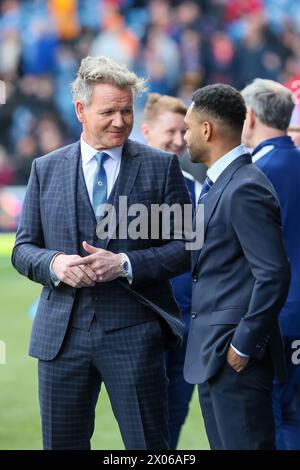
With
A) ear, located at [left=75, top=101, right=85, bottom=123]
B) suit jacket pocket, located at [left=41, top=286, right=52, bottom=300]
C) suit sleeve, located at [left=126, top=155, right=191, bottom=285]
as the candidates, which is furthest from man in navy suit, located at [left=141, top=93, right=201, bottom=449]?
suit jacket pocket, located at [left=41, top=286, right=52, bottom=300]

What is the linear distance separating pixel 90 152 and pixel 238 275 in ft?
2.53

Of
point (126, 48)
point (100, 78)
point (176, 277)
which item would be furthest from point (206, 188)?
point (126, 48)

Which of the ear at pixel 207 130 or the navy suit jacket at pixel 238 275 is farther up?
the ear at pixel 207 130

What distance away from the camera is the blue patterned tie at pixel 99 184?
350cm

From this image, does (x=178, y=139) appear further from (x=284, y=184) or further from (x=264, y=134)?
(x=284, y=184)

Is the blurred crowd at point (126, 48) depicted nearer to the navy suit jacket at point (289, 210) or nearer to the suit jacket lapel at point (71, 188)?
the navy suit jacket at point (289, 210)

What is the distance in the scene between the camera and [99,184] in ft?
11.6

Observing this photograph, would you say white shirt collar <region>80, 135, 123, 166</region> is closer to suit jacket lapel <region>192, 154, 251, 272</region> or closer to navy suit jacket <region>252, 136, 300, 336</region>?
suit jacket lapel <region>192, 154, 251, 272</region>

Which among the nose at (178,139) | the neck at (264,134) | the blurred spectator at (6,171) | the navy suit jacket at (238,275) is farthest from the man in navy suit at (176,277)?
the blurred spectator at (6,171)

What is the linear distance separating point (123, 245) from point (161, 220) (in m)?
0.17

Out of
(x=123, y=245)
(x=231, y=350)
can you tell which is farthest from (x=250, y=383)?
(x=123, y=245)

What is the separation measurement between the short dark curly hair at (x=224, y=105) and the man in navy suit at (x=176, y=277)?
107 cm

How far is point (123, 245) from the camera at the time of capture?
3486 millimetres

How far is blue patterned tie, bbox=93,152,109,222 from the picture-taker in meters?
3.50
